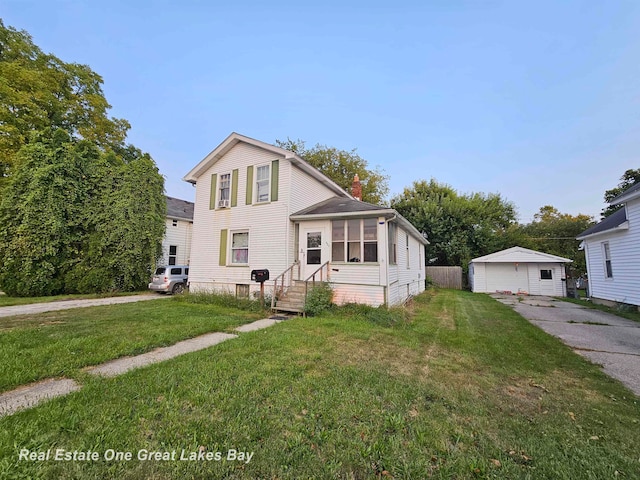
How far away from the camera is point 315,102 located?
1684 centimetres

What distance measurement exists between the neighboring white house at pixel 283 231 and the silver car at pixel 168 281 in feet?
7.93

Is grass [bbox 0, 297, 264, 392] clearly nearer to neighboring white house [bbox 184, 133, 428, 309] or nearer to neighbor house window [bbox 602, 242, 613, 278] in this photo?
neighboring white house [bbox 184, 133, 428, 309]

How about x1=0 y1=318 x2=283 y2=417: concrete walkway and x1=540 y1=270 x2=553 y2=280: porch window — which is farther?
x1=540 y1=270 x2=553 y2=280: porch window

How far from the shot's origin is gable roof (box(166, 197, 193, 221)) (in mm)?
19205

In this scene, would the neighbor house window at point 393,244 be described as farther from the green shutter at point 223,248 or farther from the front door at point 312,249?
the green shutter at point 223,248

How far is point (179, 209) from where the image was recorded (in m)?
20.8

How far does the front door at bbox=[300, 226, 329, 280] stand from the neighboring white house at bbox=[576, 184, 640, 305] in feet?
35.9

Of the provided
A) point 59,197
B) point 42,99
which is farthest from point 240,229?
point 42,99

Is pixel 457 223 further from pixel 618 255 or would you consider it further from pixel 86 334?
pixel 86 334

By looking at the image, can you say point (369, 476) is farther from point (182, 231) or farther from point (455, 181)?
point (455, 181)

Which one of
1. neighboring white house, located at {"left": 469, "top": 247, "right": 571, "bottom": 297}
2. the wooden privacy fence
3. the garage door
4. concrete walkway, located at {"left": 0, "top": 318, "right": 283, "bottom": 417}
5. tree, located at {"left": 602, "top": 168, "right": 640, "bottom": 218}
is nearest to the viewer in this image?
concrete walkway, located at {"left": 0, "top": 318, "right": 283, "bottom": 417}

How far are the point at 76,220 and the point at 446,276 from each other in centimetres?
2405

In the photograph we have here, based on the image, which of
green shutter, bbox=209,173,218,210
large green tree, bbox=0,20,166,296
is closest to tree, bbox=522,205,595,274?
green shutter, bbox=209,173,218,210

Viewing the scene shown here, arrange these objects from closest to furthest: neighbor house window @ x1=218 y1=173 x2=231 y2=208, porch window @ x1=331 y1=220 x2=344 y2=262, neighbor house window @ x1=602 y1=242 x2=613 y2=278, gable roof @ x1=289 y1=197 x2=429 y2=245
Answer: gable roof @ x1=289 y1=197 x2=429 y2=245
porch window @ x1=331 y1=220 x2=344 y2=262
neighbor house window @ x1=602 y1=242 x2=613 y2=278
neighbor house window @ x1=218 y1=173 x2=231 y2=208
